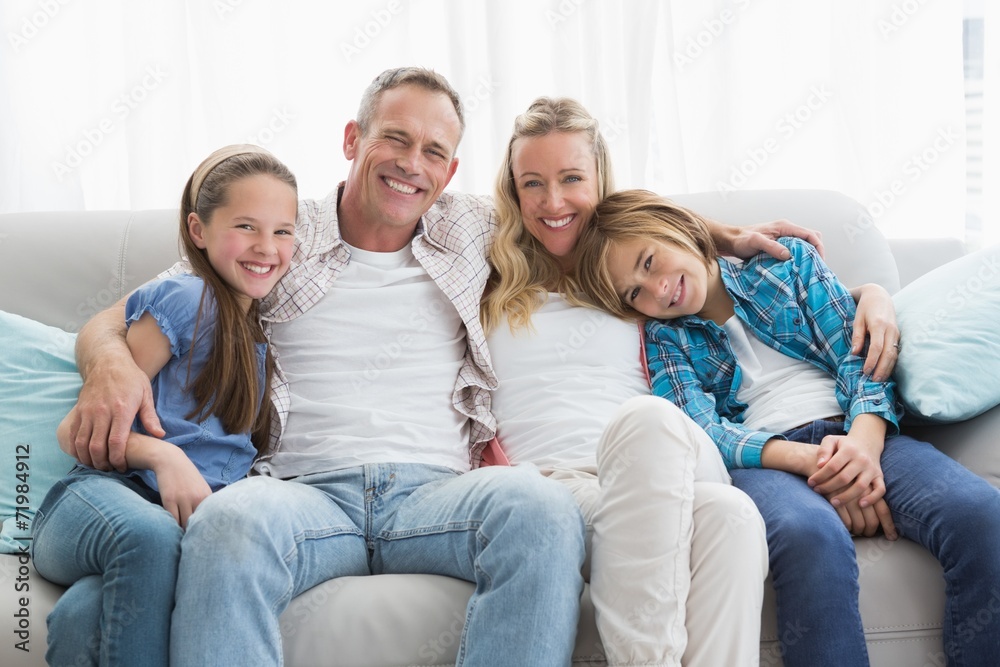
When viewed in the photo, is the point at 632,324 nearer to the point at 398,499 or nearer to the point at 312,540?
the point at 398,499

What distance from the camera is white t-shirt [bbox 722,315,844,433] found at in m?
1.50

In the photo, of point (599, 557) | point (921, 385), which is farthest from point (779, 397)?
point (599, 557)

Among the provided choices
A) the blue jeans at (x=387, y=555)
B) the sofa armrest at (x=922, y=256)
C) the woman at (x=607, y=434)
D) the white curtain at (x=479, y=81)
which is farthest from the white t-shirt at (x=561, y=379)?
the white curtain at (x=479, y=81)

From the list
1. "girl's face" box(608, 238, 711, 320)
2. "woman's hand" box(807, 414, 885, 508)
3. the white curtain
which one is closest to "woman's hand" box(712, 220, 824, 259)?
"girl's face" box(608, 238, 711, 320)

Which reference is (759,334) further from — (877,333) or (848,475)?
(848,475)

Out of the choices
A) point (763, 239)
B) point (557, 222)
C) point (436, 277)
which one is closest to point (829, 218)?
point (763, 239)

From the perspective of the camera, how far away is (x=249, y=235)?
1400 millimetres

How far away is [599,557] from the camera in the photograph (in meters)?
1.16

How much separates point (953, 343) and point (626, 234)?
58 centimetres

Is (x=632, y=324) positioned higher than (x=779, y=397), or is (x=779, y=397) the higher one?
(x=632, y=324)

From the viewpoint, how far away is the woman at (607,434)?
1101 millimetres

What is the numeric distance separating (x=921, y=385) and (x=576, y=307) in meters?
0.61

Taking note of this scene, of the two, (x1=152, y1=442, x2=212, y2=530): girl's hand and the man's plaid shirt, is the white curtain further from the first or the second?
(x1=152, y1=442, x2=212, y2=530): girl's hand

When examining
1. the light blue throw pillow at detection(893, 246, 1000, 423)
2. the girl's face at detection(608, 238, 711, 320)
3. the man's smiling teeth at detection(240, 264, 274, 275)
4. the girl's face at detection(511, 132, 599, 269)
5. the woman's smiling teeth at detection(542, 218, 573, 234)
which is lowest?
the light blue throw pillow at detection(893, 246, 1000, 423)
